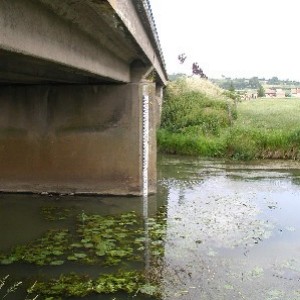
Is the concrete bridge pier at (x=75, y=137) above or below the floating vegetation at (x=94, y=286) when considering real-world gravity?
above

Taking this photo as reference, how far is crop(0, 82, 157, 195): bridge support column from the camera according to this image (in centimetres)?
1089

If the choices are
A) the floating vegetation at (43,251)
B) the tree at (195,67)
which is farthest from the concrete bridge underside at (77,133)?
the tree at (195,67)

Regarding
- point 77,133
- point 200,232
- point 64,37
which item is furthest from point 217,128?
point 64,37

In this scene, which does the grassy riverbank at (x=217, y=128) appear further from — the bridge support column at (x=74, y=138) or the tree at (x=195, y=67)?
the tree at (x=195, y=67)

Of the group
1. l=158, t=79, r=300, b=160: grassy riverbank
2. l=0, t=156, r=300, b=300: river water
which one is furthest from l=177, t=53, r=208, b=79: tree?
l=0, t=156, r=300, b=300: river water

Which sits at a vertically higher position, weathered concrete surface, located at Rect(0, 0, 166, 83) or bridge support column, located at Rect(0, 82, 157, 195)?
weathered concrete surface, located at Rect(0, 0, 166, 83)

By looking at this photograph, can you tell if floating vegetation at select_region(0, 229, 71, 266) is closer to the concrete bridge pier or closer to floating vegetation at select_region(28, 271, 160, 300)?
floating vegetation at select_region(28, 271, 160, 300)

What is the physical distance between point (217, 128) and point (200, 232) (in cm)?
1443

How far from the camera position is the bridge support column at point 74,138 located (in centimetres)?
1089

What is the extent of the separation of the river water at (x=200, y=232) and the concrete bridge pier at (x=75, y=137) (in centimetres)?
39

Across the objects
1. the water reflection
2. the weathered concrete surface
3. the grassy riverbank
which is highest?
the weathered concrete surface

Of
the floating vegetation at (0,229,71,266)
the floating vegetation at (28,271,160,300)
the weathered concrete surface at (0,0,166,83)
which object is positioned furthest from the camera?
the floating vegetation at (0,229,71,266)

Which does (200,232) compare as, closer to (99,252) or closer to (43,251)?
(99,252)

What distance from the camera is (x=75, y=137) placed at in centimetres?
1101
